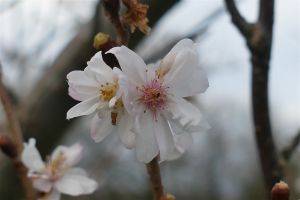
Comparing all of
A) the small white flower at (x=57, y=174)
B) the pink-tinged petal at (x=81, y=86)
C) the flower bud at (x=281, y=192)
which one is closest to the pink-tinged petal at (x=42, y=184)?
the small white flower at (x=57, y=174)

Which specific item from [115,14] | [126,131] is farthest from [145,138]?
[115,14]

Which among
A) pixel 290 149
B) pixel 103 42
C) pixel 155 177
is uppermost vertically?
pixel 103 42

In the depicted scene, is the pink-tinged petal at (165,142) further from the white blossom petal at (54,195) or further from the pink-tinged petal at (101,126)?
the white blossom petal at (54,195)

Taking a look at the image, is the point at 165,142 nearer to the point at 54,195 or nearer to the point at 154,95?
the point at 154,95

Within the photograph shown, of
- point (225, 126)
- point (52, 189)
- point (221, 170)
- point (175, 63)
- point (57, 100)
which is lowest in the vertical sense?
point (221, 170)

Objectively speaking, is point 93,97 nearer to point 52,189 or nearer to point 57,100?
point 52,189

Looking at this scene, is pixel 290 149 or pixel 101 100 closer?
pixel 101 100

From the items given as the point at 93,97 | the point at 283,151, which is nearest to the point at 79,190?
the point at 93,97
